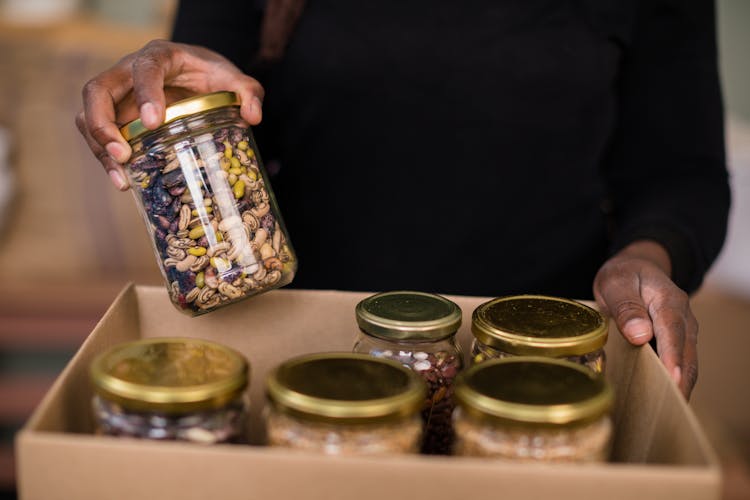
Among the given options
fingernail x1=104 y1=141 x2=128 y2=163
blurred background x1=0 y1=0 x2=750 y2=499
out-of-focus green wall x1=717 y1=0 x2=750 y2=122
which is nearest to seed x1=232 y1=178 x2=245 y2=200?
fingernail x1=104 y1=141 x2=128 y2=163

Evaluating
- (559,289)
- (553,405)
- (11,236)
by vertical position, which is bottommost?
(11,236)

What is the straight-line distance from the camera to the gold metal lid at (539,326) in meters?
0.71

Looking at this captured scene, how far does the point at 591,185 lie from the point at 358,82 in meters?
0.41

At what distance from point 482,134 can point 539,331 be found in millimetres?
507

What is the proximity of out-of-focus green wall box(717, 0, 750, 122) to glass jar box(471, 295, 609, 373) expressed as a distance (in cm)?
202

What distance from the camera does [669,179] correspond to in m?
1.21

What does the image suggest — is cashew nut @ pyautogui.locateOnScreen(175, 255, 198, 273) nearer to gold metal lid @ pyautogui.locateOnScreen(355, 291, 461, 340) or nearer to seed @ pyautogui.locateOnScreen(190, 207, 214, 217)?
seed @ pyautogui.locateOnScreen(190, 207, 214, 217)

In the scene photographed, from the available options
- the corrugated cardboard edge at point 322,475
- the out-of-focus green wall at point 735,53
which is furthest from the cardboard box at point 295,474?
the out-of-focus green wall at point 735,53

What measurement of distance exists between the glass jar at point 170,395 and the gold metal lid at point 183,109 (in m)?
0.20

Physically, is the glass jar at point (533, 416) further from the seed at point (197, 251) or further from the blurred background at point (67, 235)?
the blurred background at point (67, 235)

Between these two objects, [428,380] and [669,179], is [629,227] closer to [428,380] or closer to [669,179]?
[669,179]

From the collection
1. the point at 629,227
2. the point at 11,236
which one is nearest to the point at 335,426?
the point at 629,227

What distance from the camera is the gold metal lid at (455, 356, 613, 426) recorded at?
57cm

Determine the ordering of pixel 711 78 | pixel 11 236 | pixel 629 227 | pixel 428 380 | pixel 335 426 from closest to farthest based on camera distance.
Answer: pixel 335 426, pixel 428 380, pixel 629 227, pixel 711 78, pixel 11 236
